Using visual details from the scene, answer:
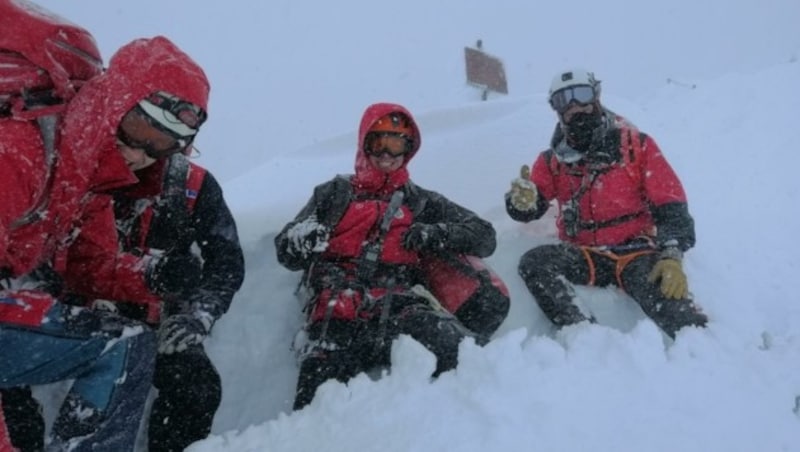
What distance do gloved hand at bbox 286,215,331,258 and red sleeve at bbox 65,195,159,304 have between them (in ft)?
2.87

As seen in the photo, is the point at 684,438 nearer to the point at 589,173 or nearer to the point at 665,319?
the point at 665,319

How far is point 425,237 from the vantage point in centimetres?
365

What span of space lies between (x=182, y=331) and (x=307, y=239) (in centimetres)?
103

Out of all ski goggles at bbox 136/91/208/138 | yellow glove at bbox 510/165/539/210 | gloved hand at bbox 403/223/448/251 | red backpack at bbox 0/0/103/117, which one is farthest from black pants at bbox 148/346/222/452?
yellow glove at bbox 510/165/539/210

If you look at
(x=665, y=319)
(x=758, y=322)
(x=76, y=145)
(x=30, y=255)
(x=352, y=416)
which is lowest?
(x=758, y=322)

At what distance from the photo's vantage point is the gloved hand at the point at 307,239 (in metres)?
3.58

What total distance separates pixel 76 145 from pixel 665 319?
132 inches

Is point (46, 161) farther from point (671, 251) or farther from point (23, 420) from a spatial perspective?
point (671, 251)

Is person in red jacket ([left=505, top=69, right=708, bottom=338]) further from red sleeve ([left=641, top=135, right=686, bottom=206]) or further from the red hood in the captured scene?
the red hood

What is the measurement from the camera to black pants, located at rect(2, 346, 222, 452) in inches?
103

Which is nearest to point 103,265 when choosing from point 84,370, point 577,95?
point 84,370

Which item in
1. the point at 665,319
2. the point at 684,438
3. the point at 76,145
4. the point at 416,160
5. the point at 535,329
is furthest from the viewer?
the point at 416,160

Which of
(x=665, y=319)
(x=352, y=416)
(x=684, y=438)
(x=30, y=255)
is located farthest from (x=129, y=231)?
(x=665, y=319)

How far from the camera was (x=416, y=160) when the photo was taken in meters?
6.30
